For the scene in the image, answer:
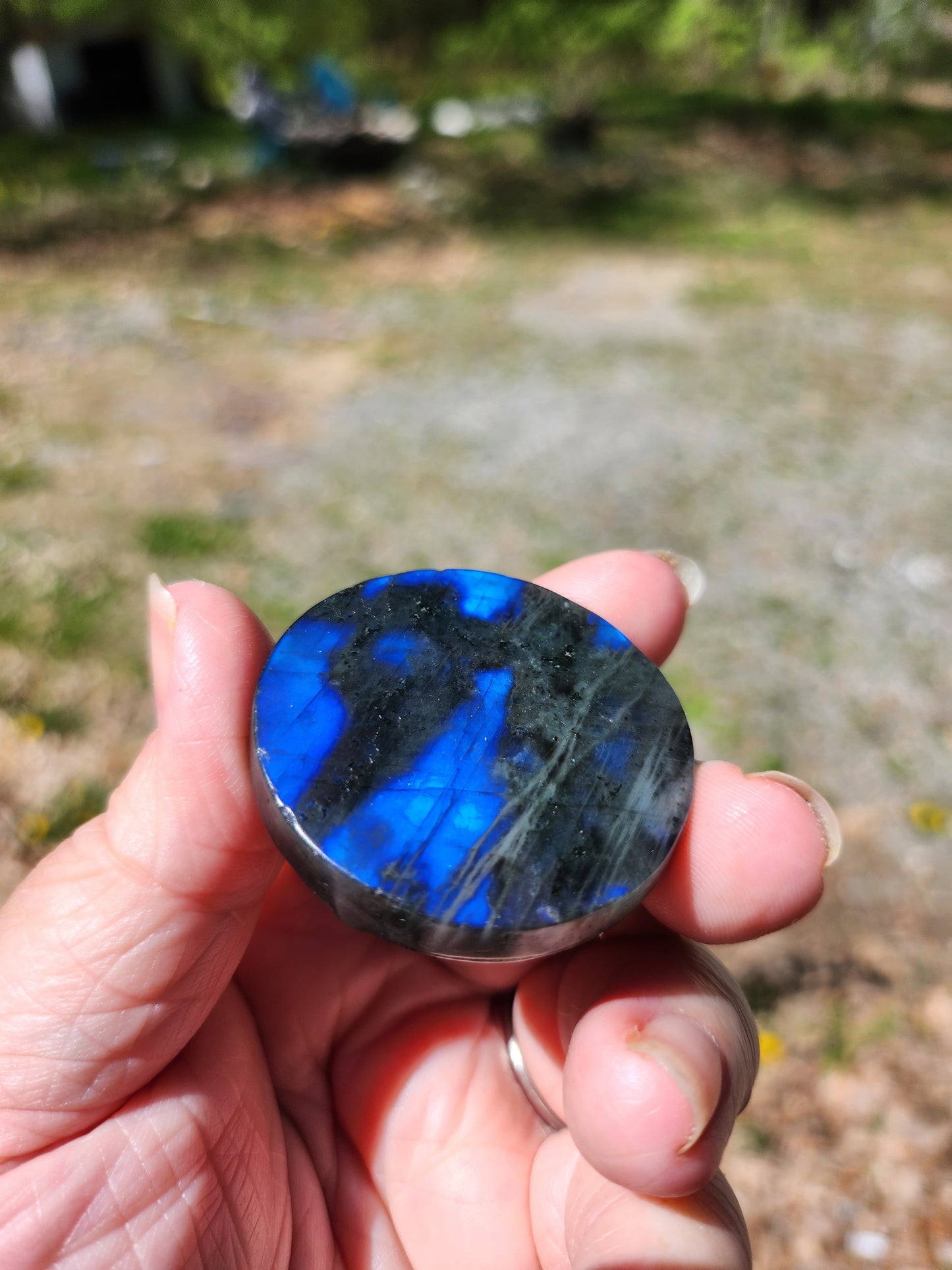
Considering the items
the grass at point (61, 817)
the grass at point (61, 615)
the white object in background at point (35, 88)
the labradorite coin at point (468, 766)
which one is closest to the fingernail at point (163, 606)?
the labradorite coin at point (468, 766)

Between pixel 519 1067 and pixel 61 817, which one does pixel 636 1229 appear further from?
pixel 61 817

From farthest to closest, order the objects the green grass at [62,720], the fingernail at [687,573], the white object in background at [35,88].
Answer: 1. the white object in background at [35,88]
2. the green grass at [62,720]
3. the fingernail at [687,573]

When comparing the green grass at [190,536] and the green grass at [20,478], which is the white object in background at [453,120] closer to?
the green grass at [20,478]

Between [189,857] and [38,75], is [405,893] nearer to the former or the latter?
[189,857]

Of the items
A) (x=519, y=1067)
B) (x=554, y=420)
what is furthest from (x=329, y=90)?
(x=519, y=1067)

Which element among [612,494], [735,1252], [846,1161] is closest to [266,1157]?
[735,1252]

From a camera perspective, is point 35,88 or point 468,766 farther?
point 35,88
